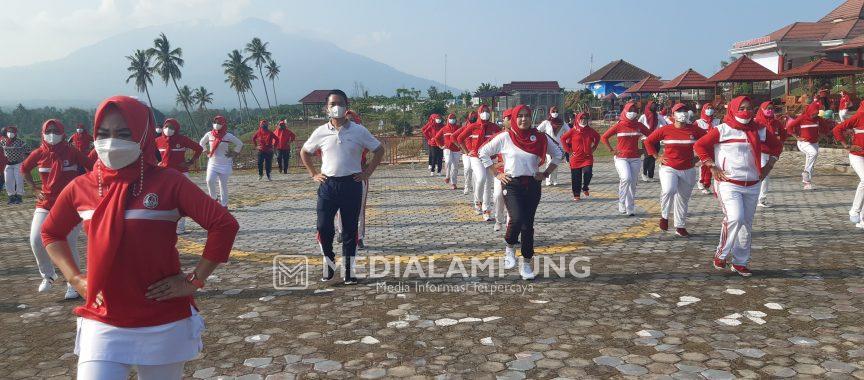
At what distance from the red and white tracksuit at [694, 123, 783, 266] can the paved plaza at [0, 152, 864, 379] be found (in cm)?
35

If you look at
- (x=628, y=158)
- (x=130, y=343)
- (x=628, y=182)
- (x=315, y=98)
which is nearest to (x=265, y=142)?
(x=628, y=158)

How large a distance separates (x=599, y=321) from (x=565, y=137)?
889 cm

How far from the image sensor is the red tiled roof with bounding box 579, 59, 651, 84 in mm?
61188

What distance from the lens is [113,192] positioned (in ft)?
9.26

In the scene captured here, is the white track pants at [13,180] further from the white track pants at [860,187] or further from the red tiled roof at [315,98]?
the red tiled roof at [315,98]

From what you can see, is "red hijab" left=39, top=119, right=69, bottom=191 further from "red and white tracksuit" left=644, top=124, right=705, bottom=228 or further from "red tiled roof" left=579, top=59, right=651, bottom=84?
"red tiled roof" left=579, top=59, right=651, bottom=84

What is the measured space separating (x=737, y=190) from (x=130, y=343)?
21.6ft

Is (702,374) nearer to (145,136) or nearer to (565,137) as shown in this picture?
(145,136)

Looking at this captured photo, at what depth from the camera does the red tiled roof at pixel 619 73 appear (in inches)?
2409

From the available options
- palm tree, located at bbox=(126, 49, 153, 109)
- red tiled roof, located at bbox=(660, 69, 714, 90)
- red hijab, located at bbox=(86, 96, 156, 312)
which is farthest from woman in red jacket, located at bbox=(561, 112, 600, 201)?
palm tree, located at bbox=(126, 49, 153, 109)

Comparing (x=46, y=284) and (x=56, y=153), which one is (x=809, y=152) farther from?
(x=46, y=284)

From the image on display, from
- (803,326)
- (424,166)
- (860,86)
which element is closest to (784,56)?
(860,86)

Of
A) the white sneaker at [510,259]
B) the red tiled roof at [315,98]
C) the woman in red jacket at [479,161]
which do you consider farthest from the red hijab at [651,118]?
the red tiled roof at [315,98]

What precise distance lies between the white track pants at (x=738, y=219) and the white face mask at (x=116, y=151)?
6462mm
